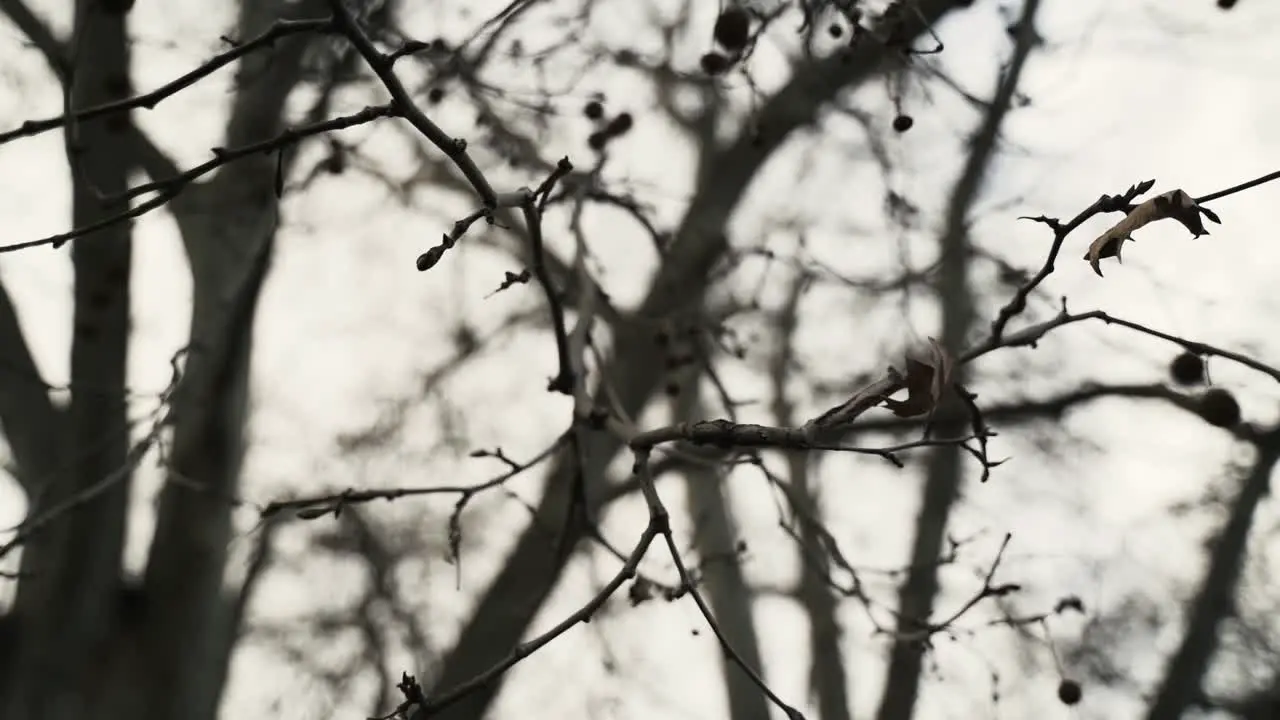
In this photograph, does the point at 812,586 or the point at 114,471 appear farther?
the point at 812,586

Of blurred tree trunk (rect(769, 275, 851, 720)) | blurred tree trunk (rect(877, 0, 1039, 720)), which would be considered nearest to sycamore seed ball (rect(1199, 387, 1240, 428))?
blurred tree trunk (rect(877, 0, 1039, 720))

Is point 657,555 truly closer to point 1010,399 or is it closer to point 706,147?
point 1010,399

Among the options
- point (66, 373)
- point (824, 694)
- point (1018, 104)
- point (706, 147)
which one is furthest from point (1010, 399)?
point (66, 373)

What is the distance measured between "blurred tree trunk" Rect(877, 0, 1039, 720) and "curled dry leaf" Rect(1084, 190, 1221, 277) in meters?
1.28

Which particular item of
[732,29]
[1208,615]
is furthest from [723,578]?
[732,29]

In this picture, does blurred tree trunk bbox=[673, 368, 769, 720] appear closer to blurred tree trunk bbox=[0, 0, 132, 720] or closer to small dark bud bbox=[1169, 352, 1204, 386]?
small dark bud bbox=[1169, 352, 1204, 386]

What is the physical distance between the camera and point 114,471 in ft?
5.10

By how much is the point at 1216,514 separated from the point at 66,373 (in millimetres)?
2435

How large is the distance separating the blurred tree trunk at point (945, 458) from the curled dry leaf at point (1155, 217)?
4.20 feet

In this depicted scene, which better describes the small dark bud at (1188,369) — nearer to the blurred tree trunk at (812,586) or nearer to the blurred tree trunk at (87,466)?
the blurred tree trunk at (812,586)

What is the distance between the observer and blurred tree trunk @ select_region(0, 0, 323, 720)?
1.47 meters

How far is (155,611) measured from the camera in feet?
5.03

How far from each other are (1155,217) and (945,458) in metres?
1.52

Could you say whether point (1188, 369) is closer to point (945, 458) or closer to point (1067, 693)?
point (1067, 693)
